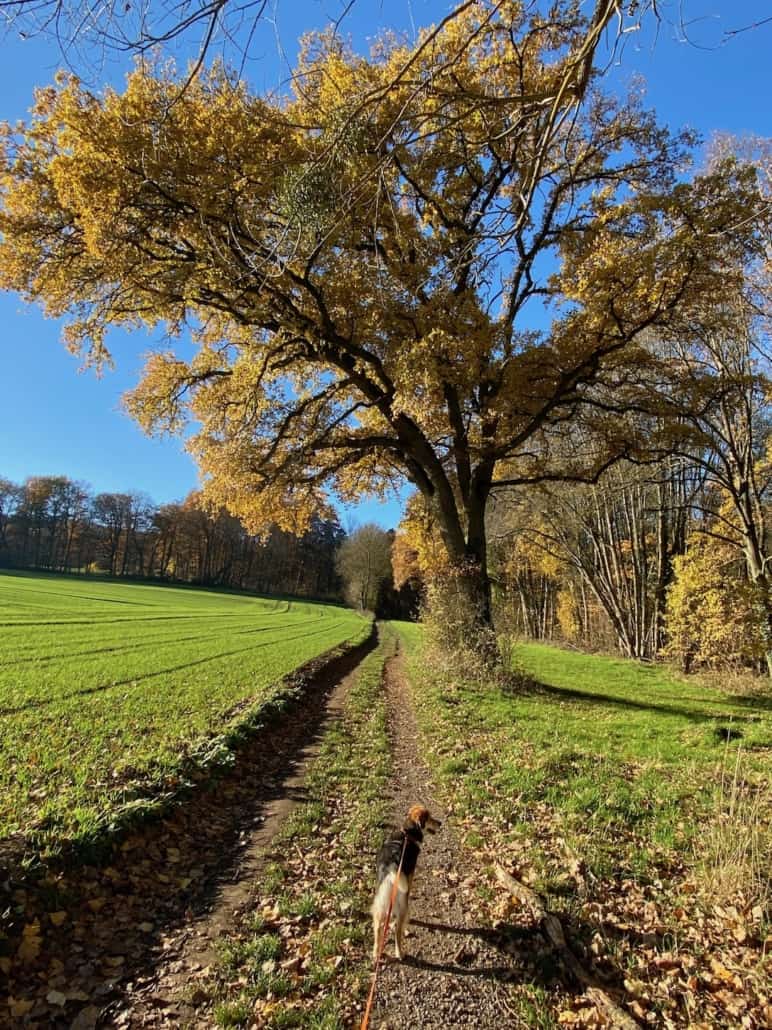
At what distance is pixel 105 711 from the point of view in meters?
8.94

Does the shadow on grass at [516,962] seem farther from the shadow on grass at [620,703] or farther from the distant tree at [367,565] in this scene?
the distant tree at [367,565]

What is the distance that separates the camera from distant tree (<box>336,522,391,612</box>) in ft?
228

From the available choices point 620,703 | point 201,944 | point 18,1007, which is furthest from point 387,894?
point 620,703

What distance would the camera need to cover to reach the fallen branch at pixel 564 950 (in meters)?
2.86

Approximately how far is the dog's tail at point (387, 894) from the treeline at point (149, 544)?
255 ft

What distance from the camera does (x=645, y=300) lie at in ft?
34.7

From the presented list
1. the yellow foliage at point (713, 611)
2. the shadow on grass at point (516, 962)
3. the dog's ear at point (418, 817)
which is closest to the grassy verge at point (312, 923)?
the shadow on grass at point (516, 962)

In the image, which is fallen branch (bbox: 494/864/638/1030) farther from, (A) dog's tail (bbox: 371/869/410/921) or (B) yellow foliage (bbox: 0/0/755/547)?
(B) yellow foliage (bbox: 0/0/755/547)

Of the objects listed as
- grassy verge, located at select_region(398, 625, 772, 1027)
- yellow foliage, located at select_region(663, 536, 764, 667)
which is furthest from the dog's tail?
yellow foliage, located at select_region(663, 536, 764, 667)

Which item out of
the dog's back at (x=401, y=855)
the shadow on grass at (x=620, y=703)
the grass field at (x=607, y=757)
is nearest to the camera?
the dog's back at (x=401, y=855)

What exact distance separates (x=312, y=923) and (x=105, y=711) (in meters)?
6.61

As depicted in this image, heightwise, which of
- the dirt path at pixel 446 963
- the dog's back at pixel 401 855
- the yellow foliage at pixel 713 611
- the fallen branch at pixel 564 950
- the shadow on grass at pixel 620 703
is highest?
the yellow foliage at pixel 713 611

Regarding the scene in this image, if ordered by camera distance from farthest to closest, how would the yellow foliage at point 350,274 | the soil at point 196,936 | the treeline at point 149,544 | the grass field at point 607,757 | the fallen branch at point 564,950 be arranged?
the treeline at point 149,544, the yellow foliage at point 350,274, the grass field at point 607,757, the soil at point 196,936, the fallen branch at point 564,950

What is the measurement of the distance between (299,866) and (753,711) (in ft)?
36.4
